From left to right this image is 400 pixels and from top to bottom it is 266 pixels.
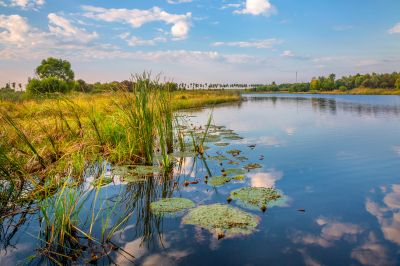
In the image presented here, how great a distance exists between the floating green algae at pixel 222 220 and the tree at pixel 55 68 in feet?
234

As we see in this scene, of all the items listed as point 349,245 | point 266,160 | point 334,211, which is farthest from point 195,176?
point 349,245

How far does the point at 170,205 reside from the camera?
4773 millimetres

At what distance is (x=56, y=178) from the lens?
18.3 feet

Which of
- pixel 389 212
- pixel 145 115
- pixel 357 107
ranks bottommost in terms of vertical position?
pixel 389 212

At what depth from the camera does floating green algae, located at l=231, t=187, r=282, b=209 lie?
474cm

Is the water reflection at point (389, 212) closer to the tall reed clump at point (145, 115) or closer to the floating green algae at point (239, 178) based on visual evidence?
the floating green algae at point (239, 178)

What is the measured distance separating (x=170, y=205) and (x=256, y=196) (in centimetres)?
149

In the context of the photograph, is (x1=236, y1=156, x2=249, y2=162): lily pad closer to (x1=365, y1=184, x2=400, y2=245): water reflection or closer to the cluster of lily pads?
the cluster of lily pads

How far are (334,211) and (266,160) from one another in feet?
11.3

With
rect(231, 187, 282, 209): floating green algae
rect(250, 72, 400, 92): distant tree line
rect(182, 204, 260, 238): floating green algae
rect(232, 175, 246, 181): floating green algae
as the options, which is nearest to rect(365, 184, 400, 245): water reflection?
rect(231, 187, 282, 209): floating green algae

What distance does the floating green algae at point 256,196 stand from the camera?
4738 mm

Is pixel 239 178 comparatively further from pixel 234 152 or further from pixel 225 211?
pixel 234 152

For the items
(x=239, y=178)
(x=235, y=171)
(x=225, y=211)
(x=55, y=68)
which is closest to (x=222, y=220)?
(x=225, y=211)

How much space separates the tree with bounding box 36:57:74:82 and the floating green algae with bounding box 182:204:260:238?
234ft
